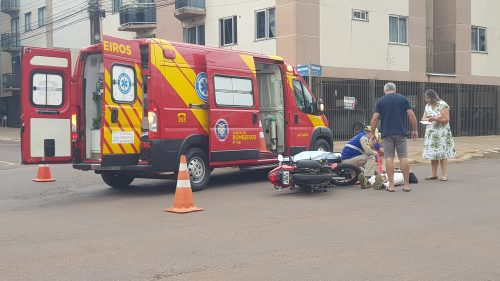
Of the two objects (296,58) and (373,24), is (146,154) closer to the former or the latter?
(296,58)

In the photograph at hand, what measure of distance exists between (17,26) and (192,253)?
1932 inches

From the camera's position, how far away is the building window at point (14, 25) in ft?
164

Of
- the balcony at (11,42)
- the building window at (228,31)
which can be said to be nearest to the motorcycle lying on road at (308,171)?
the building window at (228,31)

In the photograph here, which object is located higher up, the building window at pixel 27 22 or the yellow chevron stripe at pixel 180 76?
the building window at pixel 27 22

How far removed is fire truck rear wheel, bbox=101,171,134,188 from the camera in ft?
38.9

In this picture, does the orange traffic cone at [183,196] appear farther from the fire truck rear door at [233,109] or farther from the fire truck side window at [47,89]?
the fire truck side window at [47,89]

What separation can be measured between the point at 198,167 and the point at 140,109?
1.55 m

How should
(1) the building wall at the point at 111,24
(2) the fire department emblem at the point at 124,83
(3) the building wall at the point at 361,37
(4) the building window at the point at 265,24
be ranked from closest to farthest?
(2) the fire department emblem at the point at 124,83 → (3) the building wall at the point at 361,37 → (4) the building window at the point at 265,24 → (1) the building wall at the point at 111,24

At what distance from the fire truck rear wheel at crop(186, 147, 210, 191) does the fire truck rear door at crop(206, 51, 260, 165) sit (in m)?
0.19

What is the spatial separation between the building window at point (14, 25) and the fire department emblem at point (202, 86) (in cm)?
4362

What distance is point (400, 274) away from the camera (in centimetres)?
530

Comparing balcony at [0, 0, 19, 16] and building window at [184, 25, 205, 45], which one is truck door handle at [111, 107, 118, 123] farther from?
balcony at [0, 0, 19, 16]

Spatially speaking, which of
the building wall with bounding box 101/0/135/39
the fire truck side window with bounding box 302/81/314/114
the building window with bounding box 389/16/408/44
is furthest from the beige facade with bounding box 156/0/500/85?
the fire truck side window with bounding box 302/81/314/114

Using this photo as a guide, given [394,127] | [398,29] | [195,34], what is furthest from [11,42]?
[394,127]
